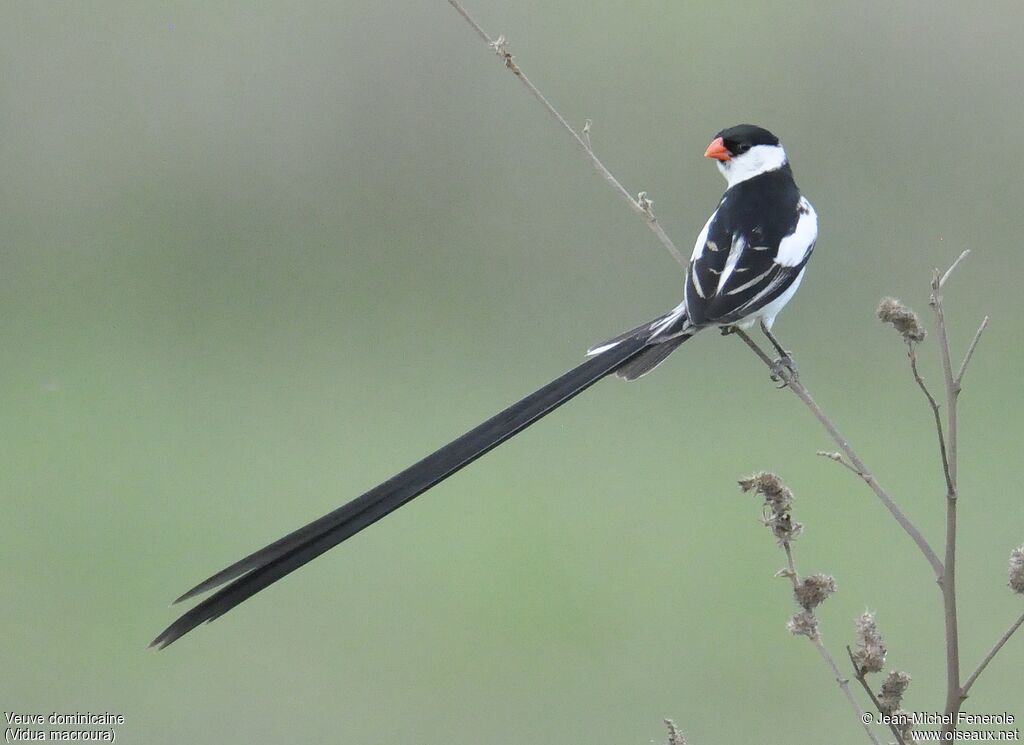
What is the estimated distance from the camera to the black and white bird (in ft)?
4.23

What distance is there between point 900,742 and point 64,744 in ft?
9.39

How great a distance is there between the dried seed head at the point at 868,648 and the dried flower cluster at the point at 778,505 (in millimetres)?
146

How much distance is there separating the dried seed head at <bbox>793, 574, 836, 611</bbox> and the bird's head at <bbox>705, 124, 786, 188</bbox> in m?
1.46

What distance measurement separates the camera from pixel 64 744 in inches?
138

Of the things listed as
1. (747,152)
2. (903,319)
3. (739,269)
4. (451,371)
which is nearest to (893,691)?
(903,319)

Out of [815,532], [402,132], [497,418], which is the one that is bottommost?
[497,418]

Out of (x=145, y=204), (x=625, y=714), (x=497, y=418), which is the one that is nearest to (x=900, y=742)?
(x=497, y=418)

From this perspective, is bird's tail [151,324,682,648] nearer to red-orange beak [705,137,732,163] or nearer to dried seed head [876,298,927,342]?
dried seed head [876,298,927,342]

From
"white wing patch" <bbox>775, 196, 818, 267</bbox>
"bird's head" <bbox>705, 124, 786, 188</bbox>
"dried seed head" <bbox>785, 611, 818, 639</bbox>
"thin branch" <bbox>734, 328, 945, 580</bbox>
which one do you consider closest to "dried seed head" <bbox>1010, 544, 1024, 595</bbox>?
"thin branch" <bbox>734, 328, 945, 580</bbox>

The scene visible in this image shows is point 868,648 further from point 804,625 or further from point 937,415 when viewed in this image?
point 937,415

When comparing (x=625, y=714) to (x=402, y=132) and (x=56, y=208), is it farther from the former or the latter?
(x=56, y=208)

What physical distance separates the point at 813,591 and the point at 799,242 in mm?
1137

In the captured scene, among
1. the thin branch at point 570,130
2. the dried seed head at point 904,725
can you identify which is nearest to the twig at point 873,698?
the dried seed head at point 904,725

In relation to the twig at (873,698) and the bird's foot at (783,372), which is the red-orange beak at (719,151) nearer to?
the bird's foot at (783,372)
